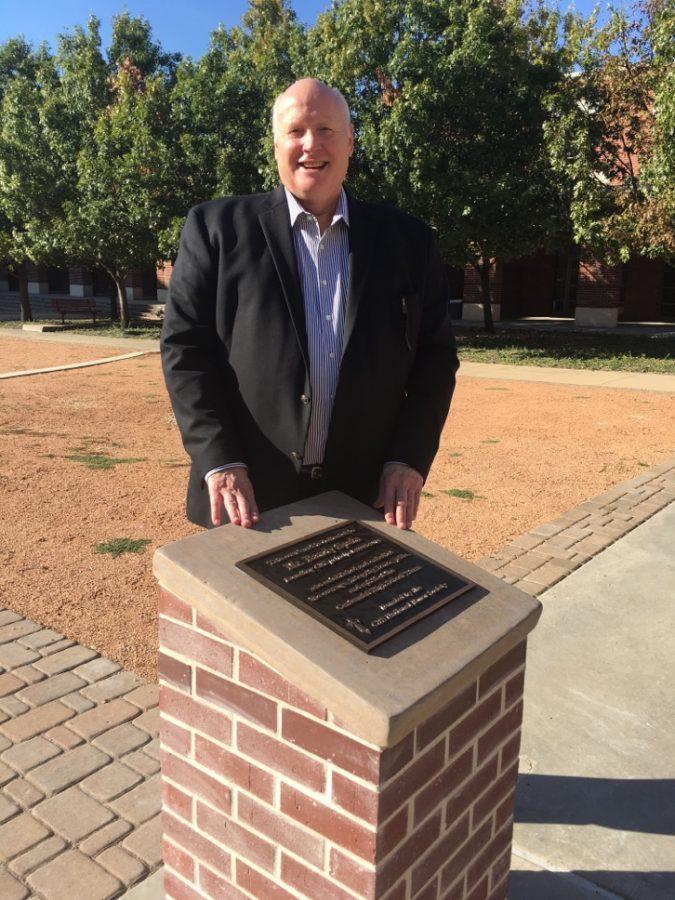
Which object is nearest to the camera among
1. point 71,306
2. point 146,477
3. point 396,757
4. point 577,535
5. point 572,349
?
point 396,757

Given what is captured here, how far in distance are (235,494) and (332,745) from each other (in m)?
0.84

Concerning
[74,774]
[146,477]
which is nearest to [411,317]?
[74,774]

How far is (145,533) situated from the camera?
559 cm

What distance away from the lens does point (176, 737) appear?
6.65 ft

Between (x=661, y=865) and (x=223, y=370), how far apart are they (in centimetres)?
215

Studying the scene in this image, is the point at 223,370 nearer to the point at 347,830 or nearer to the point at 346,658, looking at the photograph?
the point at 346,658

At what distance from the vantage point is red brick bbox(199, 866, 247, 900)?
1.97 meters

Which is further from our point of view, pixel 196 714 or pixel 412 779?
pixel 196 714

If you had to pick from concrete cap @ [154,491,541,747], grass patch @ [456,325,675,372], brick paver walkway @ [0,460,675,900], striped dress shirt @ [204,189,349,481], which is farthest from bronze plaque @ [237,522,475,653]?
grass patch @ [456,325,675,372]

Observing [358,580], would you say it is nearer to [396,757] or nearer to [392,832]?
[396,757]

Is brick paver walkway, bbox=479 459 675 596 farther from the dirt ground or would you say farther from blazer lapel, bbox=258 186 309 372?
blazer lapel, bbox=258 186 309 372

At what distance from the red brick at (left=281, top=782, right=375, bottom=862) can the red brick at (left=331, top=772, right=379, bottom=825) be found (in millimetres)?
28

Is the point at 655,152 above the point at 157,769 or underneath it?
above

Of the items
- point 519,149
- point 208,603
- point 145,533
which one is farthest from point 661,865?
point 519,149
